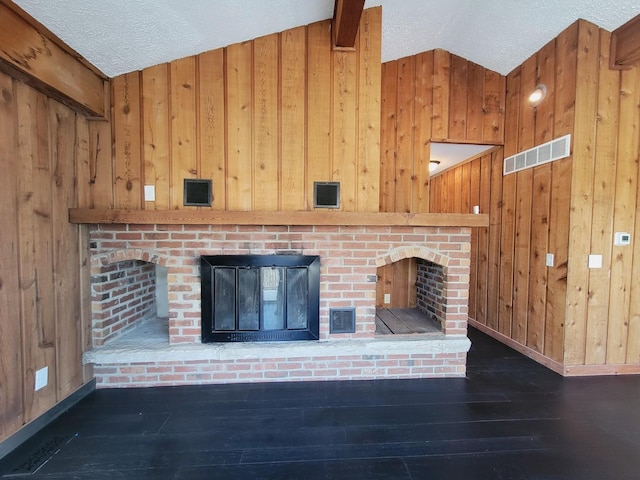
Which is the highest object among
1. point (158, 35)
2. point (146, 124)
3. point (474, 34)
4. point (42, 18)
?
point (474, 34)

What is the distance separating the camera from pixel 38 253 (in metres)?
1.69

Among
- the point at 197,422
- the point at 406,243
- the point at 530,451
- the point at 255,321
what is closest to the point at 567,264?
the point at 406,243

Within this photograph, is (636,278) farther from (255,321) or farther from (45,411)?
(45,411)

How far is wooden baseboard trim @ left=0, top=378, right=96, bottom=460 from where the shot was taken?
1.50m

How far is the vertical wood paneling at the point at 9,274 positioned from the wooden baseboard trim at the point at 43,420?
43 millimetres

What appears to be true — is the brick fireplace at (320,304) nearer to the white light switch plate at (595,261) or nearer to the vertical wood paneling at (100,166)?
the vertical wood paneling at (100,166)

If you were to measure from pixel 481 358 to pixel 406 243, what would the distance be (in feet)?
4.89

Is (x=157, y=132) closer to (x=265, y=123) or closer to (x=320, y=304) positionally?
(x=265, y=123)

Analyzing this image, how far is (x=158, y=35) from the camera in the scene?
1.82 m

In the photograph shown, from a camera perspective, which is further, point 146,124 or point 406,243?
point 406,243

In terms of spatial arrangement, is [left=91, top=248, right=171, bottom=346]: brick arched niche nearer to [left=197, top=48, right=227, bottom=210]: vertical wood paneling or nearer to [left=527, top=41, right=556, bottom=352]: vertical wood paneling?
[left=197, top=48, right=227, bottom=210]: vertical wood paneling

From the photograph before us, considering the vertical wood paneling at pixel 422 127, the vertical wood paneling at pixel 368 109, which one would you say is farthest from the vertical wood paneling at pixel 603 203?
the vertical wood paneling at pixel 368 109

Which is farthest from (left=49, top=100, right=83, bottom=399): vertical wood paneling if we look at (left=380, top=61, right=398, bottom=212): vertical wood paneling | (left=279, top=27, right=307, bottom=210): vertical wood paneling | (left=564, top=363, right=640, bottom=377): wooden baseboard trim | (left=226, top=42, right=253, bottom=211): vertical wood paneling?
(left=564, top=363, right=640, bottom=377): wooden baseboard trim

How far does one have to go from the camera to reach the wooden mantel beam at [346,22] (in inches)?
70.3
